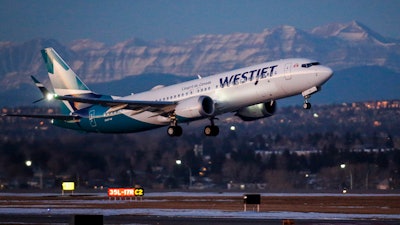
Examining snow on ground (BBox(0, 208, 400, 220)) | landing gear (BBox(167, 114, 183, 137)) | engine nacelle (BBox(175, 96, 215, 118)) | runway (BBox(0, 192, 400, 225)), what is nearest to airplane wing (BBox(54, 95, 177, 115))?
landing gear (BBox(167, 114, 183, 137))

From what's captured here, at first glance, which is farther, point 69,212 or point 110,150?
point 110,150

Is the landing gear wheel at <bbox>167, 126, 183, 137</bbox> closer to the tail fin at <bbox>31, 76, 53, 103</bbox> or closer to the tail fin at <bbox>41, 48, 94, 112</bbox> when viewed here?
the tail fin at <bbox>31, 76, 53, 103</bbox>

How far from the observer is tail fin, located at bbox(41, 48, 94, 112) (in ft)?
314

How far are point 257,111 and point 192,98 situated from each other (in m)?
5.91

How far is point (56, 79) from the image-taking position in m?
98.0

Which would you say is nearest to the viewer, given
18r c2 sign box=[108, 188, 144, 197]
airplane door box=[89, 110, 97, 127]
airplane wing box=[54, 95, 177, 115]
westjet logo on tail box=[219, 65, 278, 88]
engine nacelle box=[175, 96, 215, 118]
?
westjet logo on tail box=[219, 65, 278, 88]

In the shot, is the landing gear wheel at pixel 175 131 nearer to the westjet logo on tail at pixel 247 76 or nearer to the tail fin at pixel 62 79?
the westjet logo on tail at pixel 247 76

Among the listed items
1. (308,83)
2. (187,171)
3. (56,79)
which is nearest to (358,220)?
(308,83)

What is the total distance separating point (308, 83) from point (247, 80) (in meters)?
4.50

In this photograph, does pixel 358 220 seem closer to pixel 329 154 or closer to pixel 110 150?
pixel 110 150

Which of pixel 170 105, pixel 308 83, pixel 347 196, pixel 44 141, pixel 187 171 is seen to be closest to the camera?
pixel 308 83

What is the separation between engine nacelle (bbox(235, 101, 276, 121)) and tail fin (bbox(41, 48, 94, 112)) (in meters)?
16.3

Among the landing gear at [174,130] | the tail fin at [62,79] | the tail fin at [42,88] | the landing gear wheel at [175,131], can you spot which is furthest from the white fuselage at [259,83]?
the tail fin at [62,79]

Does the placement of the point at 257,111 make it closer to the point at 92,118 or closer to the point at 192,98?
the point at 192,98
